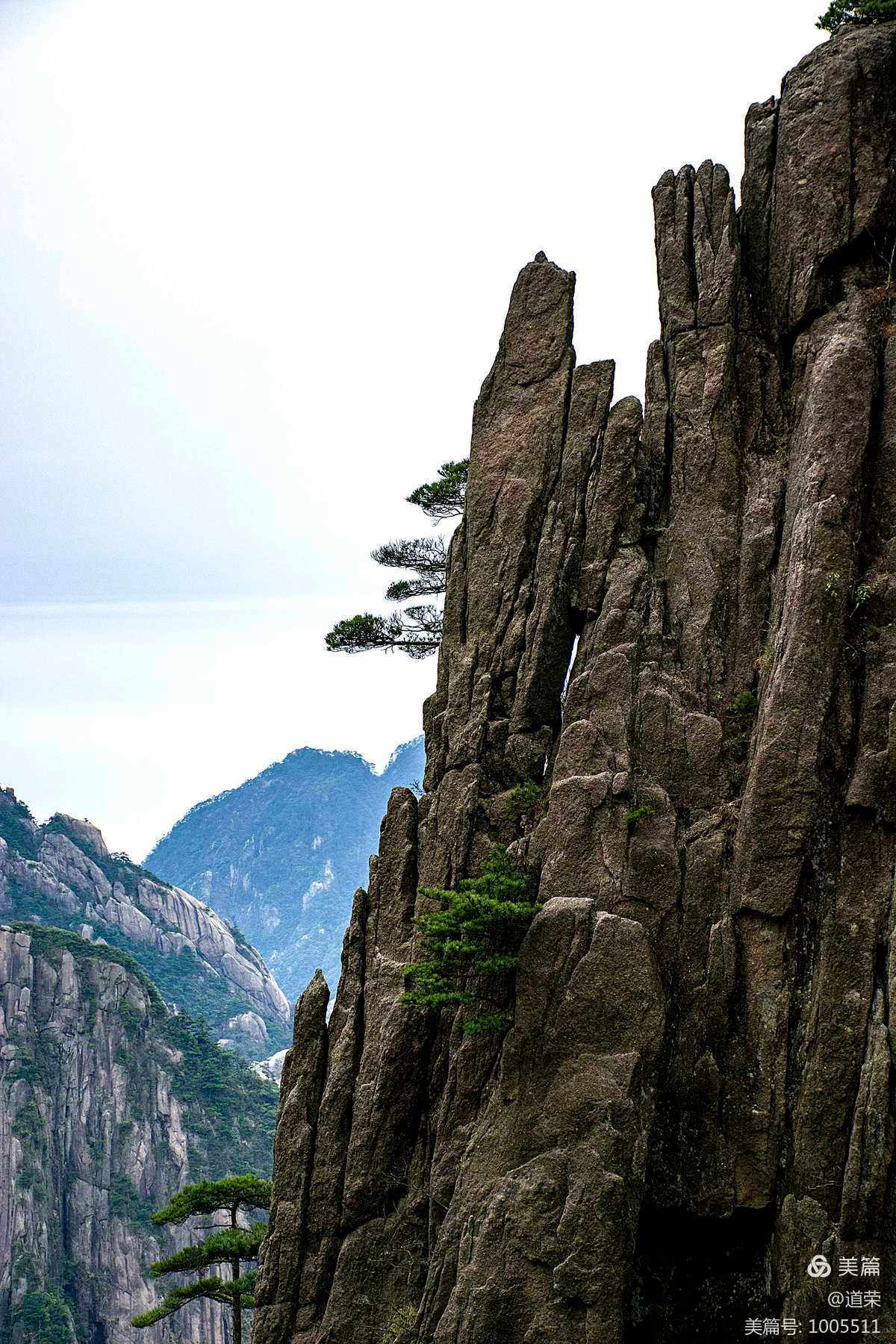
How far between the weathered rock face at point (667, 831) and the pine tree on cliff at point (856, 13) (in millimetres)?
365

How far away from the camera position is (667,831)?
18797 millimetres

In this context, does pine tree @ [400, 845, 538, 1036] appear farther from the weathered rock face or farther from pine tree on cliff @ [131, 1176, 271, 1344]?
pine tree on cliff @ [131, 1176, 271, 1344]

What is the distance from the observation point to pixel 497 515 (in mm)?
22953

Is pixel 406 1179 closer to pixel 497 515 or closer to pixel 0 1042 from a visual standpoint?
pixel 497 515

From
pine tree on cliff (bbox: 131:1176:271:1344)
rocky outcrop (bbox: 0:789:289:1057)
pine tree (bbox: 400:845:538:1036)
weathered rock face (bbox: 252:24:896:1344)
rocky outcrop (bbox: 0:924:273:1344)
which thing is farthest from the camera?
rocky outcrop (bbox: 0:789:289:1057)

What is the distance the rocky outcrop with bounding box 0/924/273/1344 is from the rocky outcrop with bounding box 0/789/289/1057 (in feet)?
109

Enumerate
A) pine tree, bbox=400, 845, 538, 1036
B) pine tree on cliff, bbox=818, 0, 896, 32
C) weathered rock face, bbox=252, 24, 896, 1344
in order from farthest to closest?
1. pine tree on cliff, bbox=818, 0, 896, 32
2. pine tree, bbox=400, 845, 538, 1036
3. weathered rock face, bbox=252, 24, 896, 1344

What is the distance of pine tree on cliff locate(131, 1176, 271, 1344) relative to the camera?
27.3 meters

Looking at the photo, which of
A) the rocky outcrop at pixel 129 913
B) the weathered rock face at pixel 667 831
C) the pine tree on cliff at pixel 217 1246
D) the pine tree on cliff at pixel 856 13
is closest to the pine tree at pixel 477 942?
the weathered rock face at pixel 667 831

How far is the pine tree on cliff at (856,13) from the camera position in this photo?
830 inches

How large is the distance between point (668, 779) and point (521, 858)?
306cm

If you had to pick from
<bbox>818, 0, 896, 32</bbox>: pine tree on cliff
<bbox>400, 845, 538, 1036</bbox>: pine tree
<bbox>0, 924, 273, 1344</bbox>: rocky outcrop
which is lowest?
<bbox>0, 924, 273, 1344</bbox>: rocky outcrop

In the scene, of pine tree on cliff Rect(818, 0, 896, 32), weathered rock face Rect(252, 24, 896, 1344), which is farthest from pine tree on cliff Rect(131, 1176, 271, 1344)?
pine tree on cliff Rect(818, 0, 896, 32)

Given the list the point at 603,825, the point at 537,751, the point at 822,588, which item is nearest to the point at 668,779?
the point at 603,825
